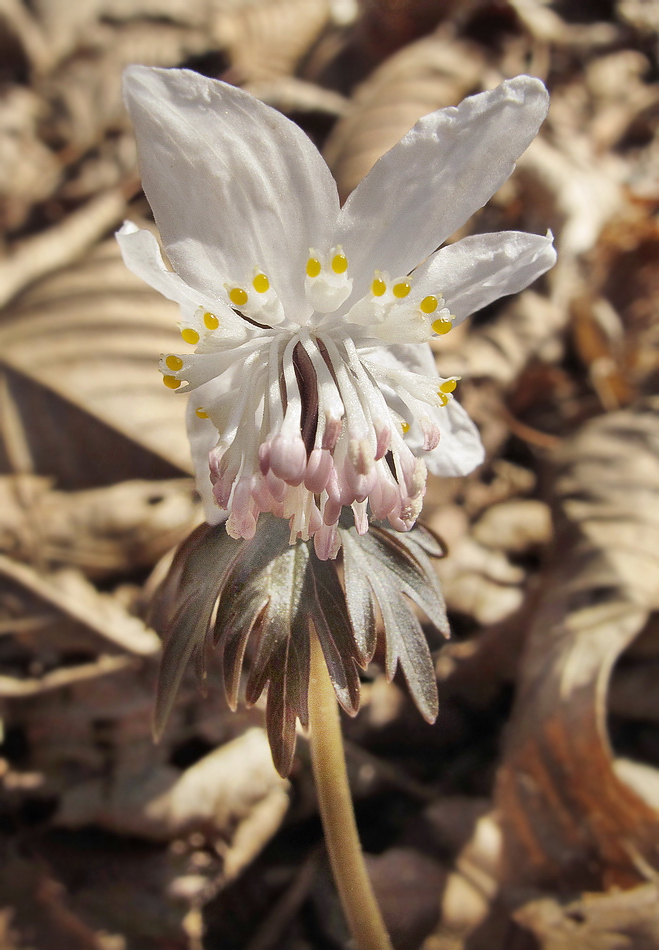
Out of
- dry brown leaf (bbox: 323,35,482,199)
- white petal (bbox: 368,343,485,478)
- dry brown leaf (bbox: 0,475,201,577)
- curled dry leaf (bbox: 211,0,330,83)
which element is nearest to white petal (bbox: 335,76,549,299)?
white petal (bbox: 368,343,485,478)

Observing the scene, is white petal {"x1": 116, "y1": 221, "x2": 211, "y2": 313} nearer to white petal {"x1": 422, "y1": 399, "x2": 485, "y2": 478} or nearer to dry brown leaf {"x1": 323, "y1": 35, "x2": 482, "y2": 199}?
white petal {"x1": 422, "y1": 399, "x2": 485, "y2": 478}

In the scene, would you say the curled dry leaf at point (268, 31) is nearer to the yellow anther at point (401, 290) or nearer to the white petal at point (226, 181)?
the white petal at point (226, 181)

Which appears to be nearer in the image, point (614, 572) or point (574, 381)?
point (614, 572)

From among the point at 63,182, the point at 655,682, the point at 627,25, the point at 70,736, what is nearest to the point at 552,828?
the point at 655,682

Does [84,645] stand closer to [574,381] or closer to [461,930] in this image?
[461,930]

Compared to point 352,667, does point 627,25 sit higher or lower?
higher

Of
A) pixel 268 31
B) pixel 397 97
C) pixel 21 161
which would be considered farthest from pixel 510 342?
pixel 21 161

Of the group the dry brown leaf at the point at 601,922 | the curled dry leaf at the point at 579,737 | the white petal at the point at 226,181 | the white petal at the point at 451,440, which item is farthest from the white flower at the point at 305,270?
the dry brown leaf at the point at 601,922
